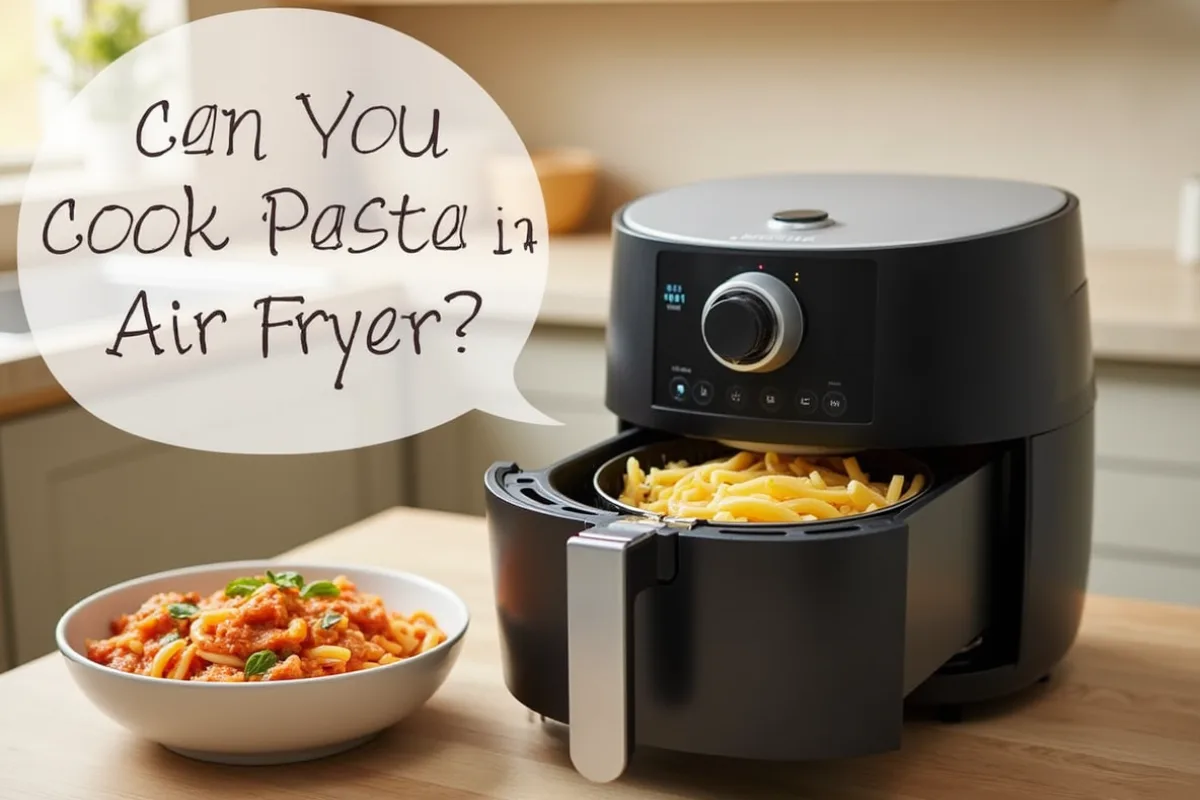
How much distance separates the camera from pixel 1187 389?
194cm

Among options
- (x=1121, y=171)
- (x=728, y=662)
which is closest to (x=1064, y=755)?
(x=728, y=662)

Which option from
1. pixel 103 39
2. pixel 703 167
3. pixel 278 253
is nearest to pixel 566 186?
pixel 703 167

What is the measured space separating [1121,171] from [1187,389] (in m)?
0.78

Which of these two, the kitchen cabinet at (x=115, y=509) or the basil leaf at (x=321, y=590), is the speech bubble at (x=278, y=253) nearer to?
the kitchen cabinet at (x=115, y=509)

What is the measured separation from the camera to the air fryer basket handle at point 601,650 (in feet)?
2.32

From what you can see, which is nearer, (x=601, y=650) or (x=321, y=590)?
(x=601, y=650)

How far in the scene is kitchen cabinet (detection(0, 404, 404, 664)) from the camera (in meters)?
1.74

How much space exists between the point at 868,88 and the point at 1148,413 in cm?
104

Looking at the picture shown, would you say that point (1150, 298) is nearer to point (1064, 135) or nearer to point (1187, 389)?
point (1187, 389)

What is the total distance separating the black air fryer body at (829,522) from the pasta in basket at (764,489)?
3 centimetres

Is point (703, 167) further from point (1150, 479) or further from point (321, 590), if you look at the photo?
point (321, 590)

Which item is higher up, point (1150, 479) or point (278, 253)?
point (278, 253)

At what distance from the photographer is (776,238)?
939mm

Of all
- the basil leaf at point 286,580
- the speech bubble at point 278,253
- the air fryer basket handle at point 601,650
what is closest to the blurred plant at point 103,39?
the speech bubble at point 278,253
